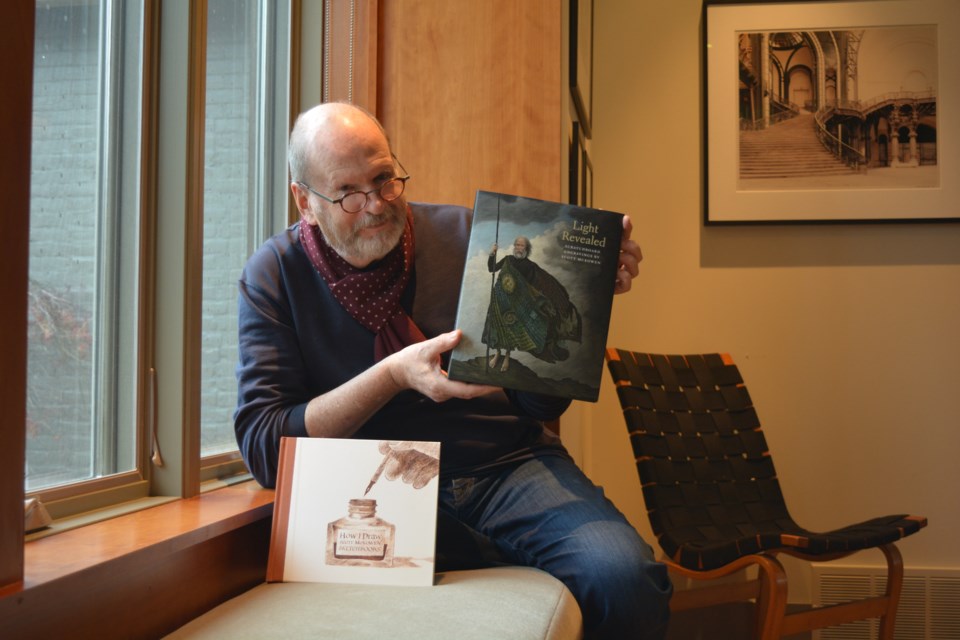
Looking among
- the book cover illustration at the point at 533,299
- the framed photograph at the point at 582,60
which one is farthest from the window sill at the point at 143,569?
the framed photograph at the point at 582,60

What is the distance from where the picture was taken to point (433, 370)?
57.3 inches

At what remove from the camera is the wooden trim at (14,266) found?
102cm

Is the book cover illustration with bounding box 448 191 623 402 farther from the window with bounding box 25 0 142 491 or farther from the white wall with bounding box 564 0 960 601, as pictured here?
the white wall with bounding box 564 0 960 601

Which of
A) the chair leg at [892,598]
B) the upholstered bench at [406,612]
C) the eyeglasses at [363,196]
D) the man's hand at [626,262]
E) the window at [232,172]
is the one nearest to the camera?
the upholstered bench at [406,612]

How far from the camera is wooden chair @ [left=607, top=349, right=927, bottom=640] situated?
2182 mm

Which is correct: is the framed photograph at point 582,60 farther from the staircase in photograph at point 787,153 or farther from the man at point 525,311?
the man at point 525,311

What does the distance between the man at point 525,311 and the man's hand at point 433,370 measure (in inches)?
2.0

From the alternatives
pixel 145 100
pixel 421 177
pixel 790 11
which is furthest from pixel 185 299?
pixel 790 11

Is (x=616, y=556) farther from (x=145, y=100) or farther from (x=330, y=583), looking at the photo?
(x=145, y=100)

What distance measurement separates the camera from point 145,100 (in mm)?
1645

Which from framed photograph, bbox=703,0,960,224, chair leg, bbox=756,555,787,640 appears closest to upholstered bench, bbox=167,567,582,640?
chair leg, bbox=756,555,787,640

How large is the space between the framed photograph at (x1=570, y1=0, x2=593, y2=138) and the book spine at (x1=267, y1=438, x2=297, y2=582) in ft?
4.53

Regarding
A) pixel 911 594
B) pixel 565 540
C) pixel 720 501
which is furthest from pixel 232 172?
pixel 911 594

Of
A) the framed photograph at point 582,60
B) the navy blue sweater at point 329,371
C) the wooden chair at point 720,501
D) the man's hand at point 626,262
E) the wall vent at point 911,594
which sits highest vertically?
the framed photograph at point 582,60
